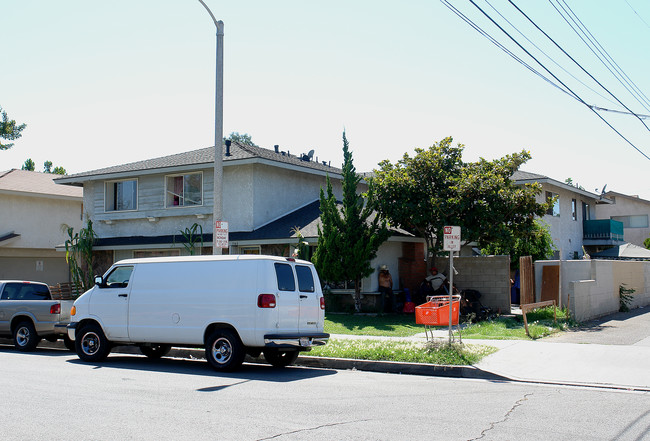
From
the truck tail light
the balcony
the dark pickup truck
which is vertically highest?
the balcony

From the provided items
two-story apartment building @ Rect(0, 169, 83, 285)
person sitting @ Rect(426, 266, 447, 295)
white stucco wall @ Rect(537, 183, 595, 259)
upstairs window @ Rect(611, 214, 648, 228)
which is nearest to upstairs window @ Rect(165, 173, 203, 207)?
two-story apartment building @ Rect(0, 169, 83, 285)

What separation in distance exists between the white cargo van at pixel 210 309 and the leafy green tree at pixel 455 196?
8507mm

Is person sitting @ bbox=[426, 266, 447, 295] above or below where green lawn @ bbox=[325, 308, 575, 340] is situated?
above

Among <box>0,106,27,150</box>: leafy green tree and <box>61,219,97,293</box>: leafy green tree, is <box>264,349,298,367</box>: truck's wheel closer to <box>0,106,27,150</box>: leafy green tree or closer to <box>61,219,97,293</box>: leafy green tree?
<box>61,219,97,293</box>: leafy green tree

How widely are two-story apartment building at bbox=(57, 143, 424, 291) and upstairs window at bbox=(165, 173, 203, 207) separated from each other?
0.04 meters

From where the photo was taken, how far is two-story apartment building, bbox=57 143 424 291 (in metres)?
23.0

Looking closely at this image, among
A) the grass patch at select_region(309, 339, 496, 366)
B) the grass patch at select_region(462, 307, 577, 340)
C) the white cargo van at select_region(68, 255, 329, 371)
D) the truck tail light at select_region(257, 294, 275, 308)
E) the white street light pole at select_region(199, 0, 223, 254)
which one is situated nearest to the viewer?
the truck tail light at select_region(257, 294, 275, 308)

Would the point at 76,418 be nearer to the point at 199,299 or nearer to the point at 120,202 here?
the point at 199,299

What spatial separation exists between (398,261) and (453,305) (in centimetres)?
921

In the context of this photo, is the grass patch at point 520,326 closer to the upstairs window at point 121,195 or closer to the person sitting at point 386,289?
the person sitting at point 386,289

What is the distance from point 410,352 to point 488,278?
341 inches

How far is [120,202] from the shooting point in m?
27.3

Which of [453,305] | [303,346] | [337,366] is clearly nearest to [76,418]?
[303,346]

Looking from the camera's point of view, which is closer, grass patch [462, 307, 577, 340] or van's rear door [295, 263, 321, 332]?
van's rear door [295, 263, 321, 332]
